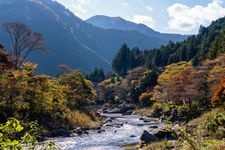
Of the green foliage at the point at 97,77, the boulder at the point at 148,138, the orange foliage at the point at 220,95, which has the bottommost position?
the boulder at the point at 148,138

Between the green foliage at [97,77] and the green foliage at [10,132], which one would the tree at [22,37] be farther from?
the green foliage at [97,77]

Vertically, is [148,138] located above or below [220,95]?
below

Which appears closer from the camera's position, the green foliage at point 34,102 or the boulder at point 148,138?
the boulder at point 148,138

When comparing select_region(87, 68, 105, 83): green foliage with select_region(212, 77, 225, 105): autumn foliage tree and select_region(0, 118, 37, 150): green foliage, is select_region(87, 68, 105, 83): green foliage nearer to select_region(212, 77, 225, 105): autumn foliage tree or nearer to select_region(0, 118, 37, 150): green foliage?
select_region(212, 77, 225, 105): autumn foliage tree

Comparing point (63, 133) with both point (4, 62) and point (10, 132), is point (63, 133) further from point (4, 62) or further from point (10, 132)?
point (10, 132)

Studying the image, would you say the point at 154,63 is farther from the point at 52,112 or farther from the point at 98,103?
the point at 52,112

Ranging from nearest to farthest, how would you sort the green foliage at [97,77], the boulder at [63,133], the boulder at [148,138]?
the boulder at [148,138] < the boulder at [63,133] < the green foliage at [97,77]

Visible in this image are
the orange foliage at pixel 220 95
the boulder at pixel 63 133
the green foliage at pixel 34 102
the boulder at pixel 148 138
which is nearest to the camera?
the boulder at pixel 148 138

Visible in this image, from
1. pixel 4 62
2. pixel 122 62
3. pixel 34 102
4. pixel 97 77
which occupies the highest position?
pixel 122 62

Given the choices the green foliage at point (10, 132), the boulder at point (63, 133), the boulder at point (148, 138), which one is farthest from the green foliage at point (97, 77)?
the green foliage at point (10, 132)

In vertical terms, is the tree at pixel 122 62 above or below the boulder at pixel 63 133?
above

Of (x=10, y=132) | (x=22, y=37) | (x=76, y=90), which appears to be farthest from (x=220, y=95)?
(x=10, y=132)

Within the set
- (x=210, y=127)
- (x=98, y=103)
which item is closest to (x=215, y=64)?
(x=210, y=127)

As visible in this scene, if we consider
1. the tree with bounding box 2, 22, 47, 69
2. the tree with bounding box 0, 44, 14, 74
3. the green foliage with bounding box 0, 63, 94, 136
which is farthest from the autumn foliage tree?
the tree with bounding box 2, 22, 47, 69
